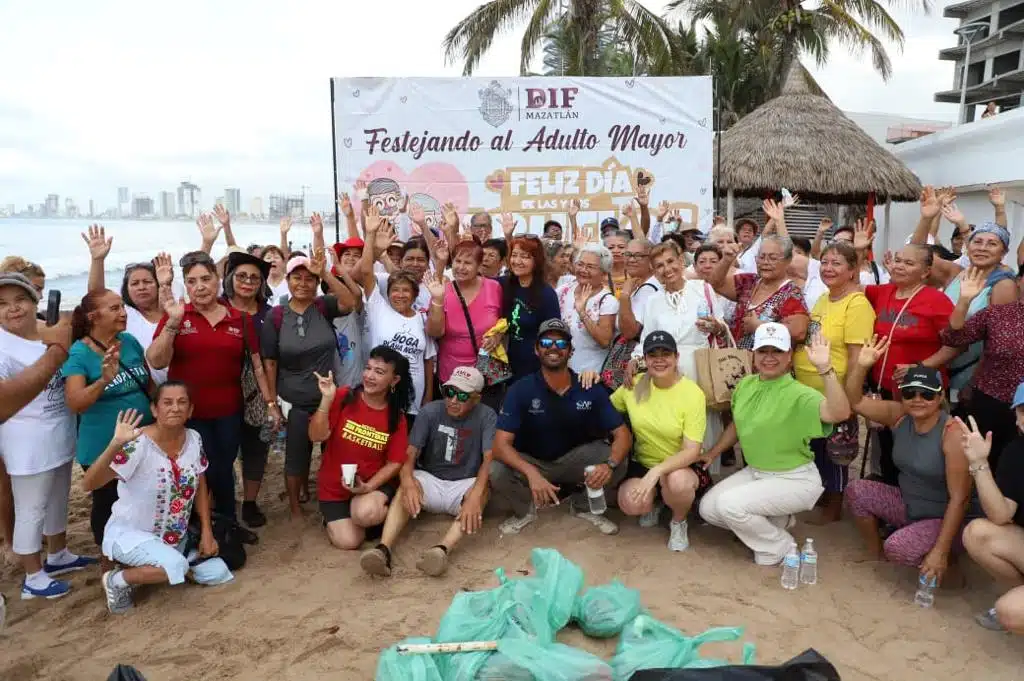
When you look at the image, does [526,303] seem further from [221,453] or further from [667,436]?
[221,453]

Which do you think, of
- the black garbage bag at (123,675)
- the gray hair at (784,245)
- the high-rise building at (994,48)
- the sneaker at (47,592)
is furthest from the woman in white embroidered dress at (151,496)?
the high-rise building at (994,48)

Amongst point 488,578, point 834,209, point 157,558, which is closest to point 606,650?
point 488,578

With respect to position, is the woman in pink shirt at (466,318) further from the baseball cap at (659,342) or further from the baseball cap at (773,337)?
the baseball cap at (773,337)

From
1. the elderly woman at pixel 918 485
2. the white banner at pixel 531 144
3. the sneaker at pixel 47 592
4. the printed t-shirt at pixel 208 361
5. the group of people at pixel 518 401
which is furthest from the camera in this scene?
the white banner at pixel 531 144

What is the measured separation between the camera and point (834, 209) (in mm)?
16656

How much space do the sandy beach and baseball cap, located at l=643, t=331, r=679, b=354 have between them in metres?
1.16

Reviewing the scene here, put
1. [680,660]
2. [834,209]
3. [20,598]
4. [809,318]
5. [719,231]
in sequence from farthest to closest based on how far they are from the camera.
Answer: [834,209]
[719,231]
[809,318]
[20,598]
[680,660]

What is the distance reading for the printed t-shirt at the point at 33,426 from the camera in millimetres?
3422

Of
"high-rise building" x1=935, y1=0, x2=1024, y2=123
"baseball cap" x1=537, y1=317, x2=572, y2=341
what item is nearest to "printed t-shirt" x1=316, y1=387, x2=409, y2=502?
"baseball cap" x1=537, y1=317, x2=572, y2=341

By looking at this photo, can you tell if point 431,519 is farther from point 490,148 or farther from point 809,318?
point 490,148

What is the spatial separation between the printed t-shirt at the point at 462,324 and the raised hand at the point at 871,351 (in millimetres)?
2128

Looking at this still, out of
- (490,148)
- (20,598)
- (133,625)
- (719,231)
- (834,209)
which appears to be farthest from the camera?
(834,209)

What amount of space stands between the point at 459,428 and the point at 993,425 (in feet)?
9.46

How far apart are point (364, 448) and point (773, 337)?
2.39m
